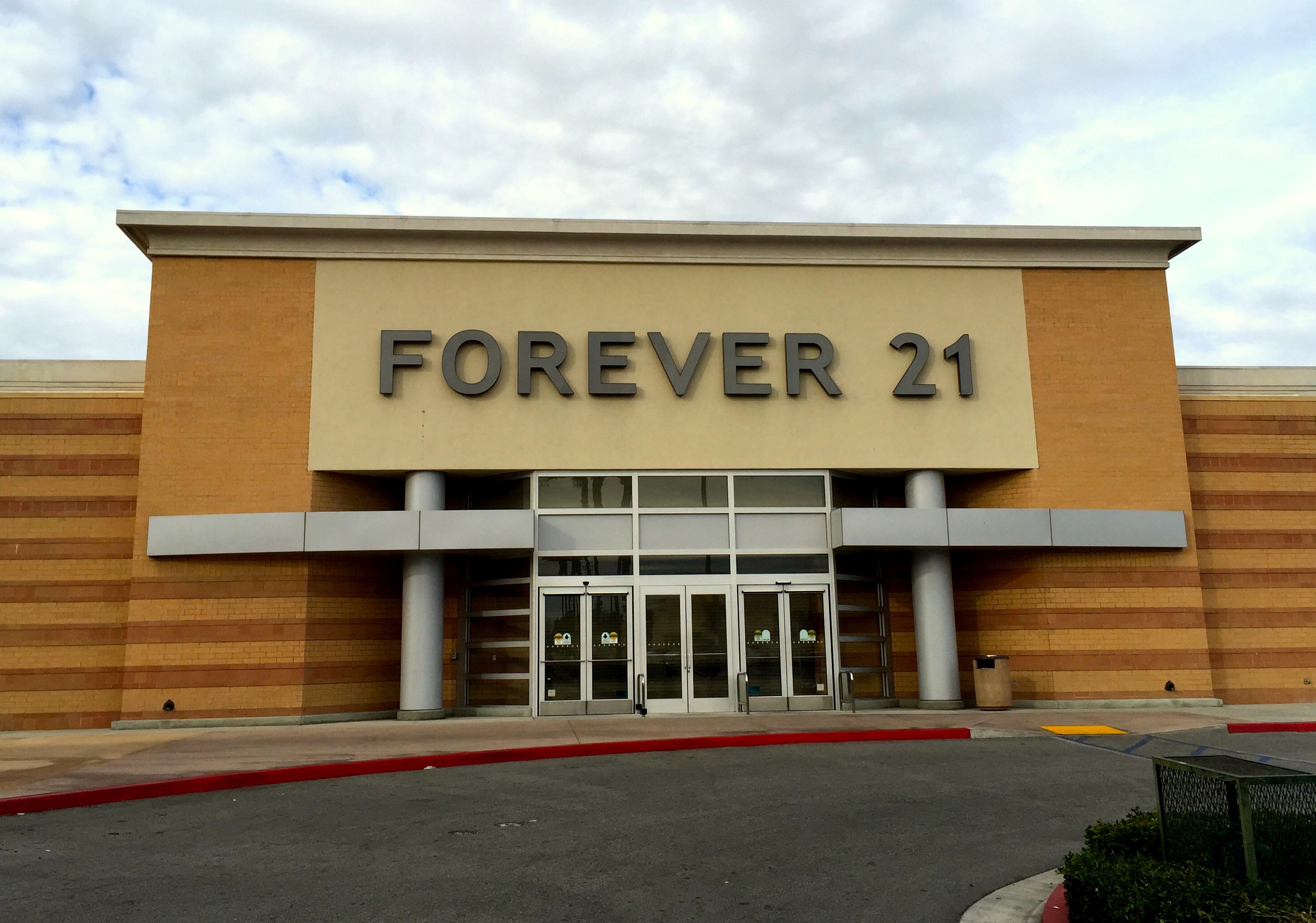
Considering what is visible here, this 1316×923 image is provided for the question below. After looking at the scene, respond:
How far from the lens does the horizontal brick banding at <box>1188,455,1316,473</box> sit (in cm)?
2127

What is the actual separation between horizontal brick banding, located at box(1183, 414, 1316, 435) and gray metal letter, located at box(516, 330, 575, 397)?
13.0m

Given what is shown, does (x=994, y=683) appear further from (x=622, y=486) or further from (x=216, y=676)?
(x=216, y=676)

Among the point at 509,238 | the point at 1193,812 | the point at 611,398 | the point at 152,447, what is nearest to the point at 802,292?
the point at 611,398

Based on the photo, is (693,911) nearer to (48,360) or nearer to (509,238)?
(509,238)

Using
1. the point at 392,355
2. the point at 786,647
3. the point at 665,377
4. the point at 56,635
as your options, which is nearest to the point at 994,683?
the point at 786,647

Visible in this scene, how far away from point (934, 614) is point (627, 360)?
7.79 metres

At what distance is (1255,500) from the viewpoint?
21.2 m

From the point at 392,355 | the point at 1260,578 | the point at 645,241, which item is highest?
the point at 645,241

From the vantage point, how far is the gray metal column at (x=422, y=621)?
1930 centimetres

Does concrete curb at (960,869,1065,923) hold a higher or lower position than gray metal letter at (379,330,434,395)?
lower

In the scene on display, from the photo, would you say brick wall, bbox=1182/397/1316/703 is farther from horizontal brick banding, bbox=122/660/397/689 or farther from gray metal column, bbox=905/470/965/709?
horizontal brick banding, bbox=122/660/397/689

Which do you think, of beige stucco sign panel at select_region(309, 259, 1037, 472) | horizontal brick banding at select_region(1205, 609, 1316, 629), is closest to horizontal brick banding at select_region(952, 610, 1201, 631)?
horizontal brick banding at select_region(1205, 609, 1316, 629)

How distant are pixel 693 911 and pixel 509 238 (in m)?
15.7

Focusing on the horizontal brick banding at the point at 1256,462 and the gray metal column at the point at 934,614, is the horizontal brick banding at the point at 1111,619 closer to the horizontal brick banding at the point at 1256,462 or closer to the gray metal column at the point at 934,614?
the gray metal column at the point at 934,614
